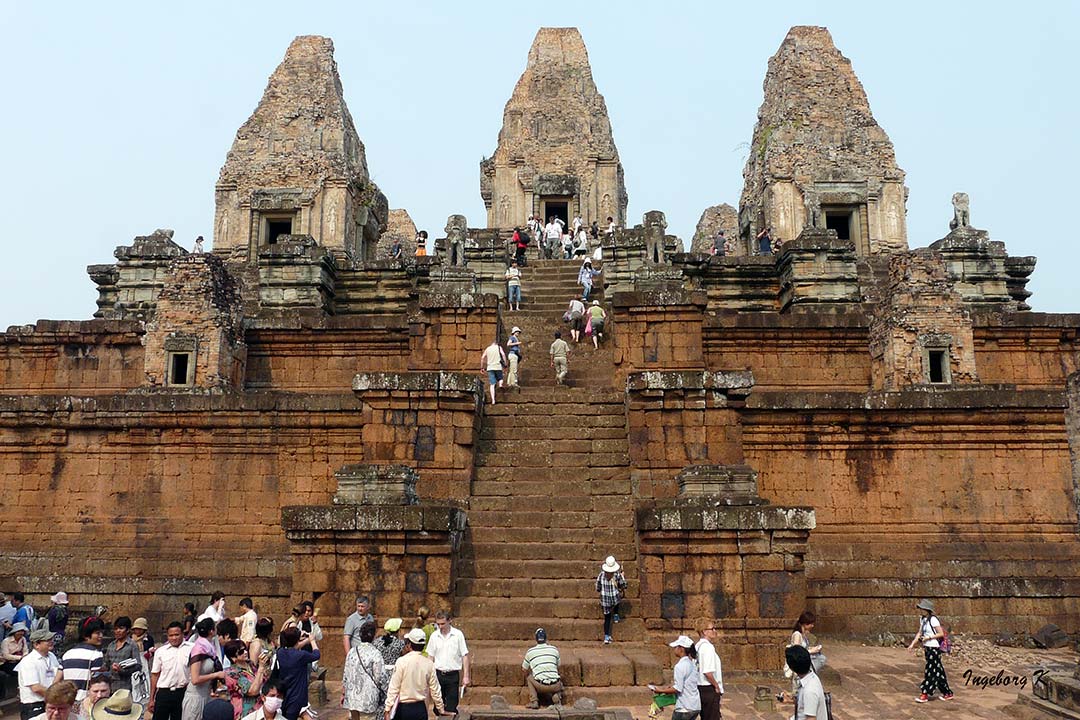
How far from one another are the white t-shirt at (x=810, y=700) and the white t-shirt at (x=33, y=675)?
498 centimetres

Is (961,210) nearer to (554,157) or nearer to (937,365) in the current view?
(937,365)

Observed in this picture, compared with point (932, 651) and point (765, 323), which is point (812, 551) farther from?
point (765, 323)

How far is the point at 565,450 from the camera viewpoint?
10.6 meters

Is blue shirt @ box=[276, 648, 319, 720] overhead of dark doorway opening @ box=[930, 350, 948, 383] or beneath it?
beneath

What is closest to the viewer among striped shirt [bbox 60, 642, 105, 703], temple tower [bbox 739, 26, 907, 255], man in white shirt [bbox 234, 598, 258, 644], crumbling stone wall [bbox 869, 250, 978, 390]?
striped shirt [bbox 60, 642, 105, 703]

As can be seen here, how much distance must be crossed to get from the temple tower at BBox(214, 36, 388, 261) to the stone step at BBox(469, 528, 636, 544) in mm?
17917

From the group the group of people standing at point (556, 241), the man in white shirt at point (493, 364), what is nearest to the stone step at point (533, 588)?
the man in white shirt at point (493, 364)

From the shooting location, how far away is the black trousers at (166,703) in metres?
6.06

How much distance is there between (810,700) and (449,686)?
9.26 ft

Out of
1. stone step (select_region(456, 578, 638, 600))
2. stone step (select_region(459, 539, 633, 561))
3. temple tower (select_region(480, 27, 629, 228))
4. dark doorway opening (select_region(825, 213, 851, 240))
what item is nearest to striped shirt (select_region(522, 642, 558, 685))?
stone step (select_region(456, 578, 638, 600))

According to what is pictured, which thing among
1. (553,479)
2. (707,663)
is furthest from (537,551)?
(707,663)

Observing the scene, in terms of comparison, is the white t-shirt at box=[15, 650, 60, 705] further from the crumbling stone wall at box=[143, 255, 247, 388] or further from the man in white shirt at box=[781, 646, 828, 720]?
the crumbling stone wall at box=[143, 255, 247, 388]

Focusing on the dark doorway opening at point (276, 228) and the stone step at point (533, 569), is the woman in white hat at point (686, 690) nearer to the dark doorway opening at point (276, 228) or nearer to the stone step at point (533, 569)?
the stone step at point (533, 569)

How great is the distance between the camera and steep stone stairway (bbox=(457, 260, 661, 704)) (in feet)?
24.8
